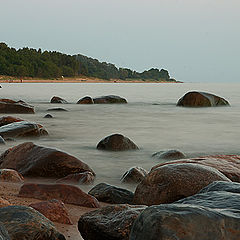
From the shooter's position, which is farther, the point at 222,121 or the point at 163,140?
the point at 222,121

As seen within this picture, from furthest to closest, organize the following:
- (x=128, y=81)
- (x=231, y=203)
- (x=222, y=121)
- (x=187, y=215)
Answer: (x=128, y=81) < (x=222, y=121) < (x=231, y=203) < (x=187, y=215)

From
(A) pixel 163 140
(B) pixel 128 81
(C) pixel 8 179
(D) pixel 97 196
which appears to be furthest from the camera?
(B) pixel 128 81

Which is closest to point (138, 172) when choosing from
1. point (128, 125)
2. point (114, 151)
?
point (114, 151)

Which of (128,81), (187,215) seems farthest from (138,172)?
(128,81)

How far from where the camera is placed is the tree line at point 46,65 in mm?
101125

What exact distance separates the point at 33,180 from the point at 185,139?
530 centimetres

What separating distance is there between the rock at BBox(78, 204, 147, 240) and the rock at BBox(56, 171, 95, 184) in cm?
211

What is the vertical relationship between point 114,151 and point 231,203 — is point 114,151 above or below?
below

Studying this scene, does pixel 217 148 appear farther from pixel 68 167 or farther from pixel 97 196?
pixel 97 196

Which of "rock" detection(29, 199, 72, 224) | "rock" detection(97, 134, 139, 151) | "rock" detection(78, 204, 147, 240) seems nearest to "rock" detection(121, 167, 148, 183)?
"rock" detection(29, 199, 72, 224)

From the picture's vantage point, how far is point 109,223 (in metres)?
2.50

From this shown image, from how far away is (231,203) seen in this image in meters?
2.22

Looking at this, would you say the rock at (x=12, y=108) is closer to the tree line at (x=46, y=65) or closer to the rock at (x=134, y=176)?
the rock at (x=134, y=176)

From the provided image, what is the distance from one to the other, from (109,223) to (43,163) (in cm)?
266
